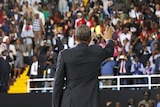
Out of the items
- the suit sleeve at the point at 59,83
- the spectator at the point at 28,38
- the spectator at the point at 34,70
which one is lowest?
the spectator at the point at 34,70

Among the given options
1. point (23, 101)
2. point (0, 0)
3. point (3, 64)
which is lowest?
point (23, 101)

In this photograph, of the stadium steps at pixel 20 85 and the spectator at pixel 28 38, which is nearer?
the stadium steps at pixel 20 85

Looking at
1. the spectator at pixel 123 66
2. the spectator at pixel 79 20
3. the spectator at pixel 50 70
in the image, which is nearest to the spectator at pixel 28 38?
the spectator at pixel 79 20

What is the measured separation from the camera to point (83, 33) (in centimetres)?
610

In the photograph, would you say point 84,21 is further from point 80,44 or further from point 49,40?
point 80,44

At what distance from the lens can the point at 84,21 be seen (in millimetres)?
23156

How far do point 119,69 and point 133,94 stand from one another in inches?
36.3

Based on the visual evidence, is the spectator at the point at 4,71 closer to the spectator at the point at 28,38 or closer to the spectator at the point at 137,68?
the spectator at the point at 28,38

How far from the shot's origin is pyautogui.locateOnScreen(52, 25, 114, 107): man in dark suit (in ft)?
20.1

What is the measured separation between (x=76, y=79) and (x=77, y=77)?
0.02m

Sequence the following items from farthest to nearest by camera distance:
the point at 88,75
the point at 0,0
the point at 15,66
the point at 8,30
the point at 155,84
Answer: the point at 0,0, the point at 8,30, the point at 15,66, the point at 155,84, the point at 88,75

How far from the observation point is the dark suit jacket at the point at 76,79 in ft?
20.1

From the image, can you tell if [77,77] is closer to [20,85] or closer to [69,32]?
[20,85]

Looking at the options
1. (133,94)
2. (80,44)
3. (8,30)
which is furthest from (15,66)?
(80,44)
